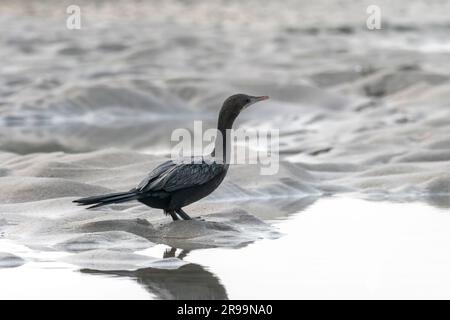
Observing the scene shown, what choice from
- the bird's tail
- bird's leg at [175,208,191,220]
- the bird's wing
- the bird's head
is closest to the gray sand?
bird's leg at [175,208,191,220]

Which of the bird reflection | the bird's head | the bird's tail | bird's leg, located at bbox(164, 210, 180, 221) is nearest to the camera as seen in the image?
the bird reflection

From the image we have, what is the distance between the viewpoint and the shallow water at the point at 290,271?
569 centimetres

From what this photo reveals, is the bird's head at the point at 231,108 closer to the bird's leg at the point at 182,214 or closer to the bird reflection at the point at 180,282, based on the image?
the bird's leg at the point at 182,214

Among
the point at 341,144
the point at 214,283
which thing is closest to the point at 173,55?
the point at 341,144

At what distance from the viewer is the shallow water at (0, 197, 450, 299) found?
569 centimetres

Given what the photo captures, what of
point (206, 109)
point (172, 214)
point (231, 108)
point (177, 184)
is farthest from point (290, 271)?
point (206, 109)

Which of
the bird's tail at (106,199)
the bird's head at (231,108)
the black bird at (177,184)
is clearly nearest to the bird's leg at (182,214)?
the black bird at (177,184)

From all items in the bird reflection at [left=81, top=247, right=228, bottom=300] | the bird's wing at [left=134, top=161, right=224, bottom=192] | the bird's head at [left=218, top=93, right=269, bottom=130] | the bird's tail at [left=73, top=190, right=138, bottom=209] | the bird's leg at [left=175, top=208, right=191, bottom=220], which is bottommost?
the bird reflection at [left=81, top=247, right=228, bottom=300]

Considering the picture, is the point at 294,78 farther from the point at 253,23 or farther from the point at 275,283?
the point at 275,283

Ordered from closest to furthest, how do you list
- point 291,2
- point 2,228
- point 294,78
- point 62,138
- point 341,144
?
point 2,228 < point 341,144 < point 62,138 < point 294,78 < point 291,2

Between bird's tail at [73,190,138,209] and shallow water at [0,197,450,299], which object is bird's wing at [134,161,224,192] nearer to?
bird's tail at [73,190,138,209]

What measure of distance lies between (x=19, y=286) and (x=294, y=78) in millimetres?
10929

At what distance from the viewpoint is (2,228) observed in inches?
285

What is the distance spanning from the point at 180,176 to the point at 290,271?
127 centimetres
